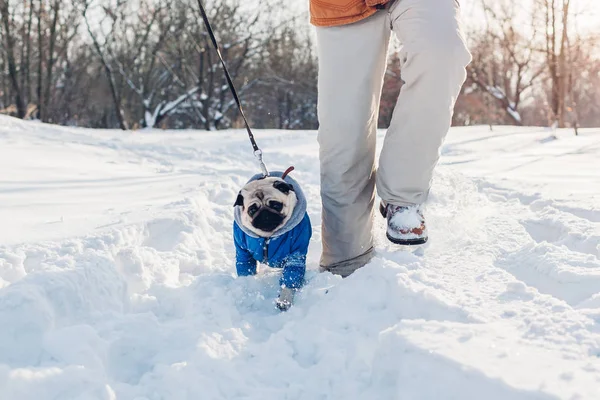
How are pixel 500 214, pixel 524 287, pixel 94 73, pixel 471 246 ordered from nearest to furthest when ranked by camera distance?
pixel 524 287, pixel 471 246, pixel 500 214, pixel 94 73

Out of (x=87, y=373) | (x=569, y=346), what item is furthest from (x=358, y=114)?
(x=87, y=373)

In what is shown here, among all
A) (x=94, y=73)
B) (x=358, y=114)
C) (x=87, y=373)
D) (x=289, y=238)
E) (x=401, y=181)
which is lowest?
(x=87, y=373)

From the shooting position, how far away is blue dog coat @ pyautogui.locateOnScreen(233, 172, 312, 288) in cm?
188

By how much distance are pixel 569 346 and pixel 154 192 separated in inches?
108

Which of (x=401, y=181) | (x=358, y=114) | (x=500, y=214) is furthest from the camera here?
(x=500, y=214)

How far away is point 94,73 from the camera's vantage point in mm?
28969

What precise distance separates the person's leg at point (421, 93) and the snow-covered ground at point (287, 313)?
0.95ft

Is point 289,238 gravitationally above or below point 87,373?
above

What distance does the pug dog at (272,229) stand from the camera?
184 centimetres

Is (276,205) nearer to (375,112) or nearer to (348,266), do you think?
(348,266)

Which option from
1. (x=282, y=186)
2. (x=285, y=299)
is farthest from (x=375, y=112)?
(x=285, y=299)

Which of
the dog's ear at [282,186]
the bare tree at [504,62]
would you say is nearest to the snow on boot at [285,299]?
the dog's ear at [282,186]

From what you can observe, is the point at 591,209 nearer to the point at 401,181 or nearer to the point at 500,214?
the point at 500,214

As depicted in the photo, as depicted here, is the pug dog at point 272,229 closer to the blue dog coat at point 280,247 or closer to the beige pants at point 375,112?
the blue dog coat at point 280,247
